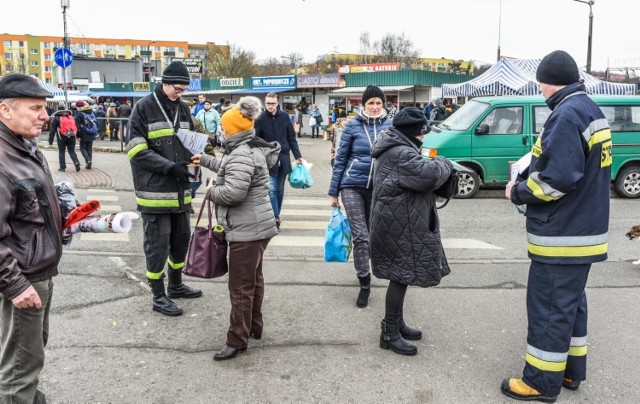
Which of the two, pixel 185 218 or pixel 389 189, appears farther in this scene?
pixel 185 218

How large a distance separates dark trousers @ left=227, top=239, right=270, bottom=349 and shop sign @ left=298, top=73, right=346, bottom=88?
1142 inches

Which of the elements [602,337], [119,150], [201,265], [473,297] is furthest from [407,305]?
[119,150]

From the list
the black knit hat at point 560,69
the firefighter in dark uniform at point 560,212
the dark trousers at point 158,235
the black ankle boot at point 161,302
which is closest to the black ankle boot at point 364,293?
the black ankle boot at point 161,302

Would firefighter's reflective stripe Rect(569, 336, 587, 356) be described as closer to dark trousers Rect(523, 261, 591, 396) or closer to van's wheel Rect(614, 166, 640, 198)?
dark trousers Rect(523, 261, 591, 396)

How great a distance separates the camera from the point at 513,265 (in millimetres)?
6551

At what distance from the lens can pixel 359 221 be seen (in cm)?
518

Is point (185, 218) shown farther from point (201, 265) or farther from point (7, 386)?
point (7, 386)

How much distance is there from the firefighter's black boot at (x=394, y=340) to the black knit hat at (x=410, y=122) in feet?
4.42

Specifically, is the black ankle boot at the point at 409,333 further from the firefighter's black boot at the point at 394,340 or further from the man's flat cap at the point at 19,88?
the man's flat cap at the point at 19,88

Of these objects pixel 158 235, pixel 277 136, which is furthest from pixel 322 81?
pixel 158 235

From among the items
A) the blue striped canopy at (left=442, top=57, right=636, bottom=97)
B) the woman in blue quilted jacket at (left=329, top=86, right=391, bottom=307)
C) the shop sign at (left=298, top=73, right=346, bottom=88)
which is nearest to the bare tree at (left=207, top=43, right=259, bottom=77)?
the shop sign at (left=298, top=73, right=346, bottom=88)

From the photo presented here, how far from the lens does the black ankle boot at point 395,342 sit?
410cm

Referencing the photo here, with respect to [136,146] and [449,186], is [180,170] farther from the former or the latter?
[449,186]

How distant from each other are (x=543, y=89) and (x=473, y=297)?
2.54 metres
